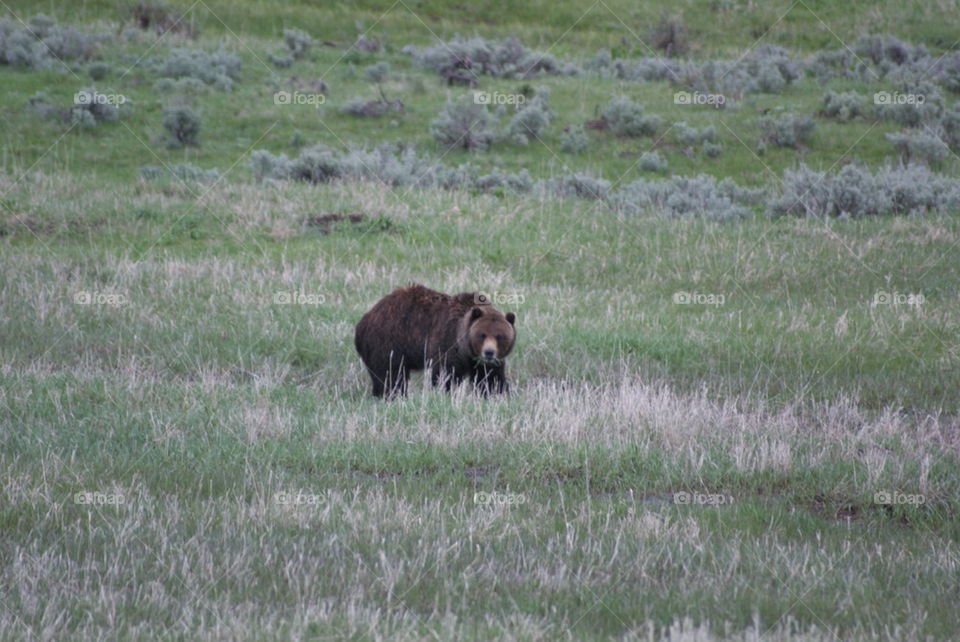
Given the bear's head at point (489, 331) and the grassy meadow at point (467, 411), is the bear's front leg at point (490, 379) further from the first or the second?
the grassy meadow at point (467, 411)

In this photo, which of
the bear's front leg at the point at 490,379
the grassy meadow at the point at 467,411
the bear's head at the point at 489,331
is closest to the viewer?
the grassy meadow at the point at 467,411

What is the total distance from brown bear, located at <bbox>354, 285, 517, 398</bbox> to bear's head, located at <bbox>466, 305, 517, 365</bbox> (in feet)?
0.07

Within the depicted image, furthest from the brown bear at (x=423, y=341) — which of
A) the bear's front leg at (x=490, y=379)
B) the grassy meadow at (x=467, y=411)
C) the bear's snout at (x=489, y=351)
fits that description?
the bear's snout at (x=489, y=351)

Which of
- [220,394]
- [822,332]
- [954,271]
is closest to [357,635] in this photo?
[220,394]

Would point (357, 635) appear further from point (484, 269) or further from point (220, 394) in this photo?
point (484, 269)

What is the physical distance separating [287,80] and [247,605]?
25.9 meters

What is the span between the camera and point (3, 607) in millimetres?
5363

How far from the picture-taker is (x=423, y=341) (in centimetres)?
1102

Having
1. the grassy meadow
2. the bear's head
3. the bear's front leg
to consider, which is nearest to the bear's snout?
the bear's head

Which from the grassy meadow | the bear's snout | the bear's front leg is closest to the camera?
the grassy meadow

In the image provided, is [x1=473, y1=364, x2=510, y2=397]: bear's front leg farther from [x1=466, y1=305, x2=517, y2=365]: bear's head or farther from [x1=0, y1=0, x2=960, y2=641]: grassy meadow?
[x1=0, y1=0, x2=960, y2=641]: grassy meadow

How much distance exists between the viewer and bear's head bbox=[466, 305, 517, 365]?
10375 millimetres

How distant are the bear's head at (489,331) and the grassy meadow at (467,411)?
0.59 m

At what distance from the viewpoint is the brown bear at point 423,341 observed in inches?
423
